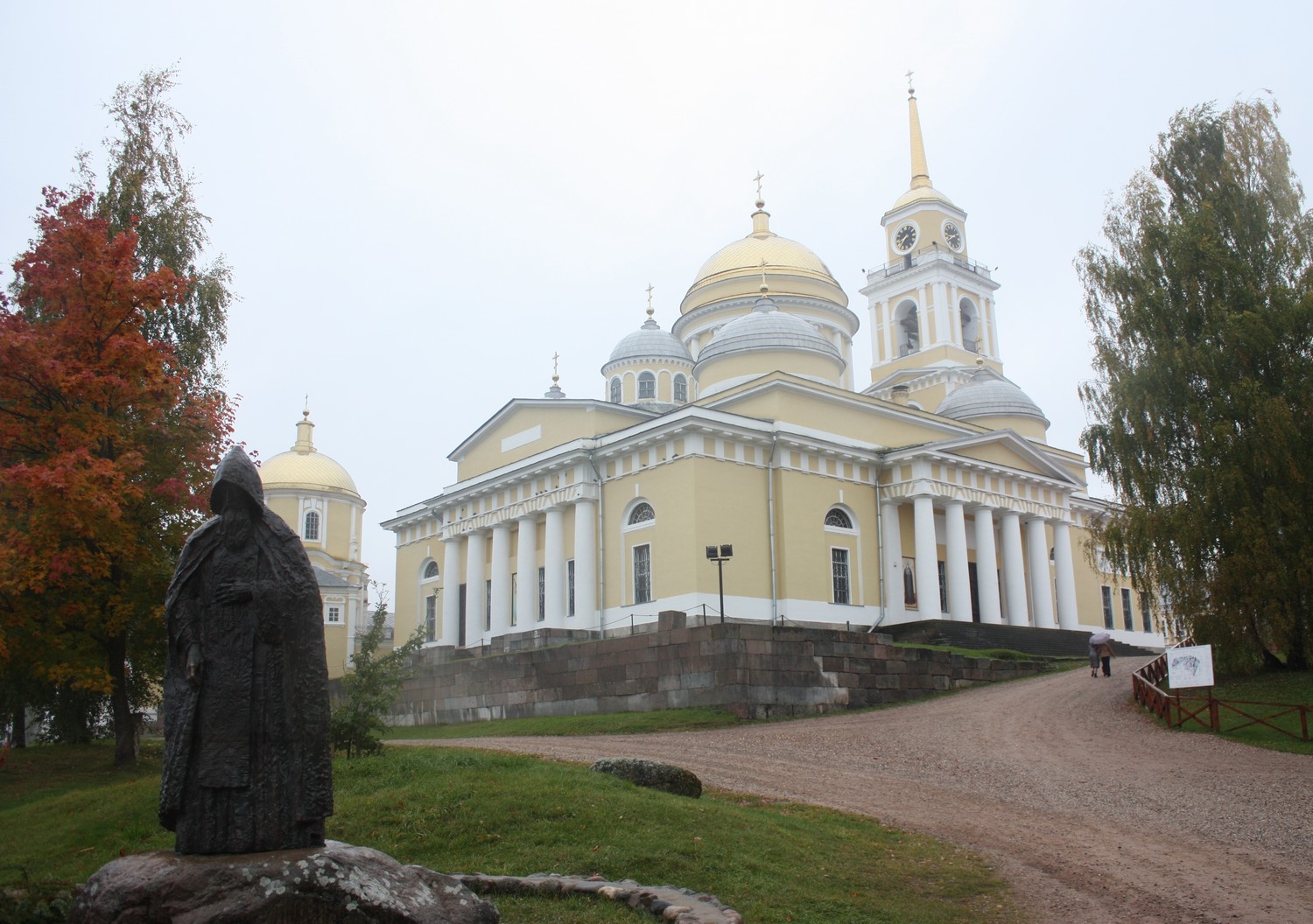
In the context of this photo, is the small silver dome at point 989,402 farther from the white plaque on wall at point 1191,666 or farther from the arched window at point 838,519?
the white plaque on wall at point 1191,666

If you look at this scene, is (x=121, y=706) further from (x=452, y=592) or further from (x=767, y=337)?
(x=767, y=337)

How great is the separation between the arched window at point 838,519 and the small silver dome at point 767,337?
7.26 metres

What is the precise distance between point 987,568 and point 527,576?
16.3 m

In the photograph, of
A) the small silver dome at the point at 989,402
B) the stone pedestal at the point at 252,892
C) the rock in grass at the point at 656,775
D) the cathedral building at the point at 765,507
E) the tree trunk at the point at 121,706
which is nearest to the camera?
the stone pedestal at the point at 252,892

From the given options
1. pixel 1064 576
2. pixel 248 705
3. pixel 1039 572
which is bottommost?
pixel 248 705

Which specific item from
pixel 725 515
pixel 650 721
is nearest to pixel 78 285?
pixel 650 721

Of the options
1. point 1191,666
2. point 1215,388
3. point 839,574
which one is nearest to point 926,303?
point 839,574

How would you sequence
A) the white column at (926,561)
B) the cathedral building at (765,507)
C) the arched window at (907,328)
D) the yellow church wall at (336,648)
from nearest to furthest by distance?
the cathedral building at (765,507) → the white column at (926,561) → the arched window at (907,328) → the yellow church wall at (336,648)

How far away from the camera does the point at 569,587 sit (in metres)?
38.6

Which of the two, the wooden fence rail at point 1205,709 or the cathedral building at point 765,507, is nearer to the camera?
the wooden fence rail at point 1205,709

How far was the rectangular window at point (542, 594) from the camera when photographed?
126ft

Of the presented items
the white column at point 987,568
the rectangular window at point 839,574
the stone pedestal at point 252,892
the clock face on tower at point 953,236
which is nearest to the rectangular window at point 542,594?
the rectangular window at point 839,574

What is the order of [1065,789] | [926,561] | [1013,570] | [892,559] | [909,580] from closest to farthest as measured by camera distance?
[1065,789]
[926,561]
[892,559]
[909,580]
[1013,570]

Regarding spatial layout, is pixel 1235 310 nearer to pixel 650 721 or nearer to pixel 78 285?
pixel 650 721
